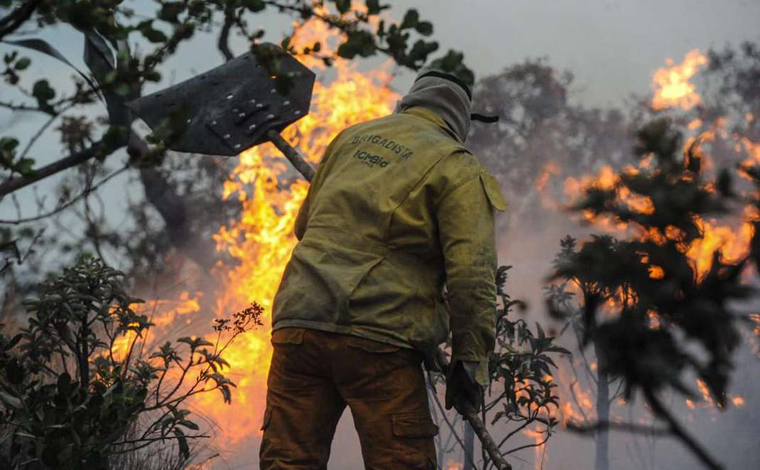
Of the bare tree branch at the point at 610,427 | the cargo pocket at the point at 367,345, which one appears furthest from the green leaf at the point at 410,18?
the cargo pocket at the point at 367,345

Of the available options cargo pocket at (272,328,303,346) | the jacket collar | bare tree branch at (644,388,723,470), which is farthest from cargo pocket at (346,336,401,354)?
bare tree branch at (644,388,723,470)

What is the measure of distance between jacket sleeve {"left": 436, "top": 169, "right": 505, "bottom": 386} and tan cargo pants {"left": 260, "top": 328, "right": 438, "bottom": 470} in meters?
0.20

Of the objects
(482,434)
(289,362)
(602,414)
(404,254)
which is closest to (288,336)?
(289,362)

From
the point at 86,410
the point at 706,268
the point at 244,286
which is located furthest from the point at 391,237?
the point at 244,286

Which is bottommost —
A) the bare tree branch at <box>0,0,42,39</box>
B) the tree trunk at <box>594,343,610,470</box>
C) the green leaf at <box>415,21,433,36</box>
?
the bare tree branch at <box>0,0,42,39</box>

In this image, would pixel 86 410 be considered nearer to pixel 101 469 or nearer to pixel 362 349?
pixel 101 469

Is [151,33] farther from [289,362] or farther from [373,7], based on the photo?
[289,362]

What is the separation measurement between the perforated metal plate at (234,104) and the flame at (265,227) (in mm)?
3955

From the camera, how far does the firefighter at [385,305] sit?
9.09 feet

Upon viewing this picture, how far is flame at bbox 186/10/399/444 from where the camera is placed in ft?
26.1

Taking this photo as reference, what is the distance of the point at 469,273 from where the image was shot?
109 inches

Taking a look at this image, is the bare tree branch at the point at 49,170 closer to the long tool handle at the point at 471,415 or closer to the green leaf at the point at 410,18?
the green leaf at the point at 410,18

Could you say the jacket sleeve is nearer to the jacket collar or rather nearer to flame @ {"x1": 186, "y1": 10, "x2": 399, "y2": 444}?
the jacket collar

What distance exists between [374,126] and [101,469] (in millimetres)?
1559
